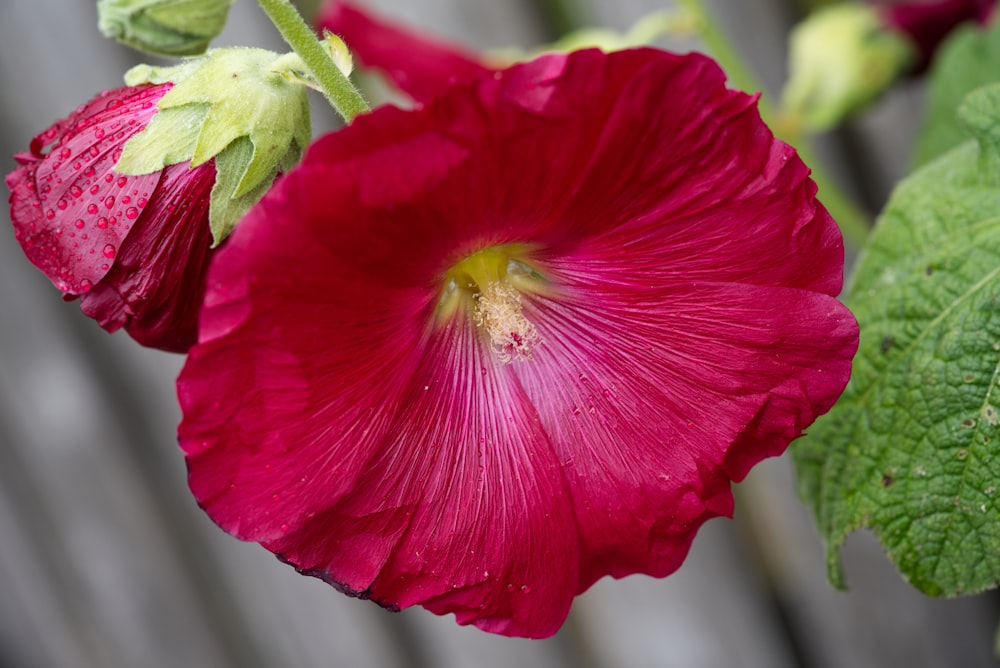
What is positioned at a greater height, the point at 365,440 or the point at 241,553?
the point at 365,440

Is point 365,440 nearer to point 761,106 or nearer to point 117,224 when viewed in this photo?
point 117,224

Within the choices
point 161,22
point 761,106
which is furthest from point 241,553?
point 161,22

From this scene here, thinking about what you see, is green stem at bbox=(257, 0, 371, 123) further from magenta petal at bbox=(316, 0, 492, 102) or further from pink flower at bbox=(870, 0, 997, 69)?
pink flower at bbox=(870, 0, 997, 69)

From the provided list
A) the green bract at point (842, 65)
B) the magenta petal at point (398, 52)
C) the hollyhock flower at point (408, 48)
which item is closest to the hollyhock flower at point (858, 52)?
the green bract at point (842, 65)

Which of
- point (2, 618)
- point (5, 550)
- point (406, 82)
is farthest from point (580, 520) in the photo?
point (2, 618)

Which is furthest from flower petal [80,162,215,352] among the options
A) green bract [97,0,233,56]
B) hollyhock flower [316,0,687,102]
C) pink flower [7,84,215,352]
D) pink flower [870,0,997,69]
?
pink flower [870,0,997,69]

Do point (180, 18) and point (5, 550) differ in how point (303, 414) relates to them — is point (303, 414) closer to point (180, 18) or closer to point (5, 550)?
point (180, 18)
